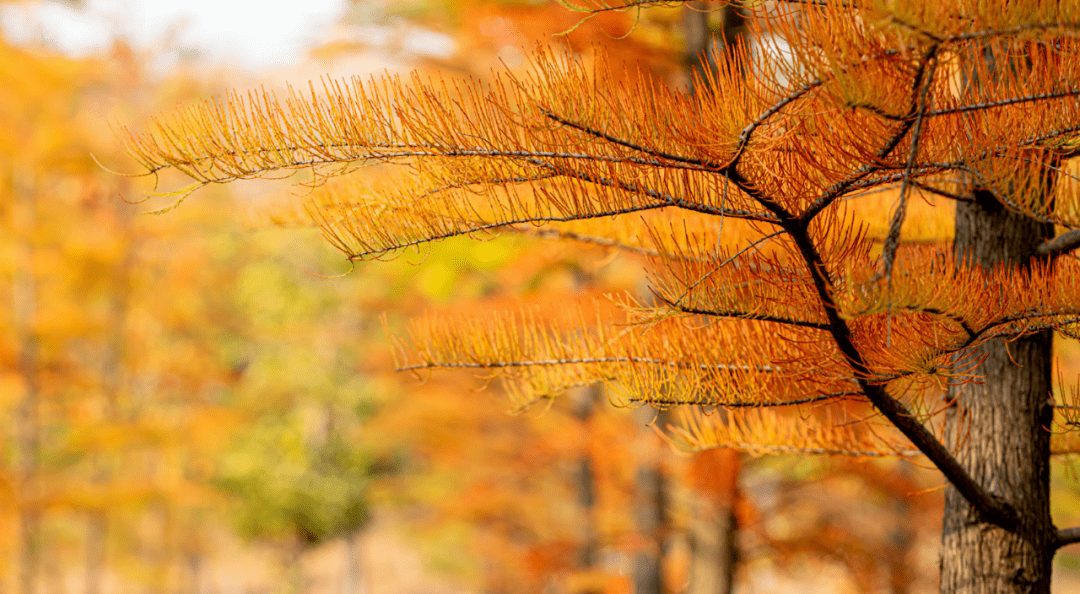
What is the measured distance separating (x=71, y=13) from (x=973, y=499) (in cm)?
1308

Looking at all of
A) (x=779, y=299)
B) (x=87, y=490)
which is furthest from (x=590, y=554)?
(x=779, y=299)

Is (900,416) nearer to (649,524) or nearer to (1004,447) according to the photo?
(1004,447)

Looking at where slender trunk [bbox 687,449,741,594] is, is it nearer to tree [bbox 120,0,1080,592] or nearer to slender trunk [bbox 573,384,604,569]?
tree [bbox 120,0,1080,592]

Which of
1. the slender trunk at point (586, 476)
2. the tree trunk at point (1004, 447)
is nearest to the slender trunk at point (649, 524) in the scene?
the slender trunk at point (586, 476)

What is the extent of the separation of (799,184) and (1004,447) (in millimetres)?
1496

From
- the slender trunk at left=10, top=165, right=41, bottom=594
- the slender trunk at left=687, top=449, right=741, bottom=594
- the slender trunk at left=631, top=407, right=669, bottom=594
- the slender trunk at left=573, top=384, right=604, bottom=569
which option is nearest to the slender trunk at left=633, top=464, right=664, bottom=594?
the slender trunk at left=631, top=407, right=669, bottom=594

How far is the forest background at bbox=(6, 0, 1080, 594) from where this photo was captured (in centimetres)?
586

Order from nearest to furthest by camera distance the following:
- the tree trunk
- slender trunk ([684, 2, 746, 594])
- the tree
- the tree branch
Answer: the tree, the tree branch, the tree trunk, slender trunk ([684, 2, 746, 594])

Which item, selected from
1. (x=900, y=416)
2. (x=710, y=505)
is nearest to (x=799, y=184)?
(x=900, y=416)

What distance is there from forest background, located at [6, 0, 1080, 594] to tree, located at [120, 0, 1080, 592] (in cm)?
113

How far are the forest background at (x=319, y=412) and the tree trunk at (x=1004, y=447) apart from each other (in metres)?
1.56

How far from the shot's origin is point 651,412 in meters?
5.89

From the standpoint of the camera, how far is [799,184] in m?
1.67

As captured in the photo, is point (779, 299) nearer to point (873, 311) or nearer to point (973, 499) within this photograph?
point (873, 311)
